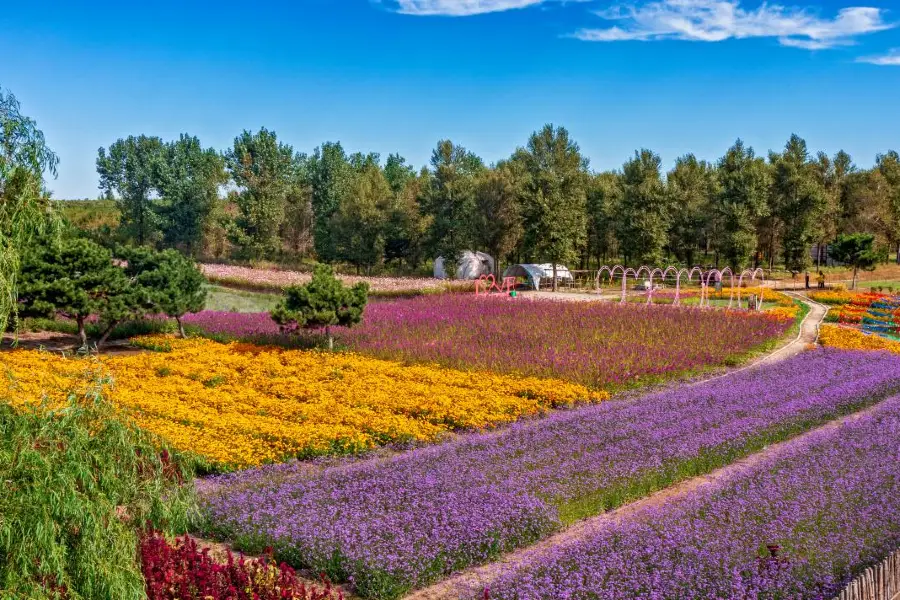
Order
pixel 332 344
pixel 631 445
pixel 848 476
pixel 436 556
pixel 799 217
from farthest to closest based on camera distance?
pixel 799 217 → pixel 332 344 → pixel 631 445 → pixel 848 476 → pixel 436 556

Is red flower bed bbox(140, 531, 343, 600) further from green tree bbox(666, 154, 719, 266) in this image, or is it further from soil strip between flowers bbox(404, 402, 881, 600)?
green tree bbox(666, 154, 719, 266)

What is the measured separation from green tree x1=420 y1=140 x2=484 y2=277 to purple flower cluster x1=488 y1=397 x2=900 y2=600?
39.5 m

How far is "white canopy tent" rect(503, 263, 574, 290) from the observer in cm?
5131

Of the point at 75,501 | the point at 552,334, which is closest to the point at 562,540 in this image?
the point at 75,501

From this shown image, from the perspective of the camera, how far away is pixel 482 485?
10938 millimetres

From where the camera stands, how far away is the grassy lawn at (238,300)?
39.7 metres

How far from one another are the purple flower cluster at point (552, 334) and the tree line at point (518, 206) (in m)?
15.2

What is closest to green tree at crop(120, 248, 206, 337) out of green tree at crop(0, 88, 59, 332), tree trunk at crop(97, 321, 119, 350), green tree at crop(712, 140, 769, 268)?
tree trunk at crop(97, 321, 119, 350)

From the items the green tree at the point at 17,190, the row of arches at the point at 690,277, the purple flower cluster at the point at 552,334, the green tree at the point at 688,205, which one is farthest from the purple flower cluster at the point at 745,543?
the green tree at the point at 688,205

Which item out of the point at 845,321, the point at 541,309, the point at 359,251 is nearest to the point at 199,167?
the point at 359,251

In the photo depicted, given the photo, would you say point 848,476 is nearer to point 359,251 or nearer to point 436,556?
point 436,556

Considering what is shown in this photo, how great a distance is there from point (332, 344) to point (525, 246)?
91.2 ft

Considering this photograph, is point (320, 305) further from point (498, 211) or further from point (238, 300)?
point (498, 211)

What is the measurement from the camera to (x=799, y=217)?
52.3 metres
